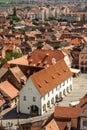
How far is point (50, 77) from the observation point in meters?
53.4

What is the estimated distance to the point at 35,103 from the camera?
5016cm

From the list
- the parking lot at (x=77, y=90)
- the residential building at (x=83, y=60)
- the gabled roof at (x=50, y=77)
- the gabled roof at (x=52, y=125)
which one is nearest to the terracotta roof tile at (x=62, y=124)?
the gabled roof at (x=52, y=125)

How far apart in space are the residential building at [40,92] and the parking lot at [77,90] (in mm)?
1584

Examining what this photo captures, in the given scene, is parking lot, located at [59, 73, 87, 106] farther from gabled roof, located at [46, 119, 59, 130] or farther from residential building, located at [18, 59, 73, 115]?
gabled roof, located at [46, 119, 59, 130]

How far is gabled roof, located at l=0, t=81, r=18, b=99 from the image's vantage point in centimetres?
5250

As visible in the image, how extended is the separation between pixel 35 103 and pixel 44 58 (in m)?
18.0

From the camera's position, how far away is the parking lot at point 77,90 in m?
54.8

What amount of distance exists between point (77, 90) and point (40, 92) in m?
12.6

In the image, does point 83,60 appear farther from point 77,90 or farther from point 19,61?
point 77,90

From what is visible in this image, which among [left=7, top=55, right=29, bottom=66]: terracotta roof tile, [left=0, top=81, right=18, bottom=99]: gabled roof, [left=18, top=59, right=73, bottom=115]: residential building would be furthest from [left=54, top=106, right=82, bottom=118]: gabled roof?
[left=7, top=55, right=29, bottom=66]: terracotta roof tile

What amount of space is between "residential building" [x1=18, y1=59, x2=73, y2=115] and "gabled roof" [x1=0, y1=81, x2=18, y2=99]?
101 inches

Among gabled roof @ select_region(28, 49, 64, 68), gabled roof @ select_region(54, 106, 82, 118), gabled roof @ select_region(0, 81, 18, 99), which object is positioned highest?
gabled roof @ select_region(54, 106, 82, 118)

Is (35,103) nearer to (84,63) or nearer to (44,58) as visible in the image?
(44,58)

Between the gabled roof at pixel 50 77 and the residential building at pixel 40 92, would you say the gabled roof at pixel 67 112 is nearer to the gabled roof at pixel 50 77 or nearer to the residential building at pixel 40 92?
the residential building at pixel 40 92
